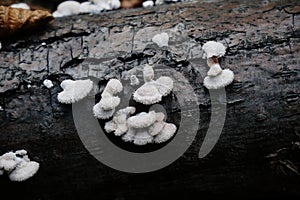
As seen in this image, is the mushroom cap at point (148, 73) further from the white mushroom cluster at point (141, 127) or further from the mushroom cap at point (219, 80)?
the mushroom cap at point (219, 80)

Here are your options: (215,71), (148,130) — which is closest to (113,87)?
(148,130)

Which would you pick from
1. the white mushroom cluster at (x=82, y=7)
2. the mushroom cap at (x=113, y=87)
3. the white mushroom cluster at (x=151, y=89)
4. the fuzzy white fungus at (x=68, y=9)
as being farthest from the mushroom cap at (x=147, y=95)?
the fuzzy white fungus at (x=68, y=9)

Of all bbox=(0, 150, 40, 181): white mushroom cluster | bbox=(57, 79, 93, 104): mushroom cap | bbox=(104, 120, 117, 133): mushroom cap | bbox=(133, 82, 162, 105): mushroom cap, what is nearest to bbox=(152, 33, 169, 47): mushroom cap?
bbox=(133, 82, 162, 105): mushroom cap

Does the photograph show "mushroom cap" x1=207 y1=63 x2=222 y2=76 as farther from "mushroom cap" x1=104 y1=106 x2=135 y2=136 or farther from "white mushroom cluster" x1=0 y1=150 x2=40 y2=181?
"white mushroom cluster" x1=0 y1=150 x2=40 y2=181

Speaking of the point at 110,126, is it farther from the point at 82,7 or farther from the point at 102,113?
the point at 82,7

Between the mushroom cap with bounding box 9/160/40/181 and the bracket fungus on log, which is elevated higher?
the bracket fungus on log

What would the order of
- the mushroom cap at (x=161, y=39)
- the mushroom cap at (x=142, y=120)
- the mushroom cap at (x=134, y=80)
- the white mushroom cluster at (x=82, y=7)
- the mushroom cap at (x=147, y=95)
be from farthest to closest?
the white mushroom cluster at (x=82, y=7) < the mushroom cap at (x=161, y=39) < the mushroom cap at (x=134, y=80) < the mushroom cap at (x=147, y=95) < the mushroom cap at (x=142, y=120)
